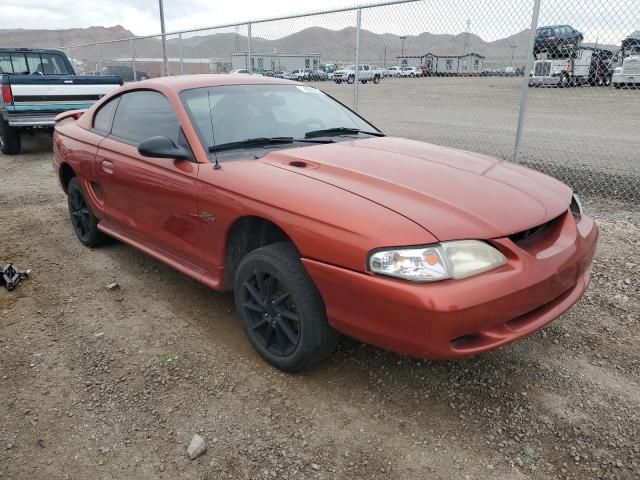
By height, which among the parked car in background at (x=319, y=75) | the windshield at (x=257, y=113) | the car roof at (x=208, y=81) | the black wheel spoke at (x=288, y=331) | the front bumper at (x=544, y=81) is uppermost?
the parked car in background at (x=319, y=75)

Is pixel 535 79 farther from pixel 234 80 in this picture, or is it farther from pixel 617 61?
pixel 234 80

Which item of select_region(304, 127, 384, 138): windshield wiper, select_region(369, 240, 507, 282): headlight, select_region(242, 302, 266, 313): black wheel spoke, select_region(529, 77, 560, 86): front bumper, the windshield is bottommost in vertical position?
select_region(242, 302, 266, 313): black wheel spoke

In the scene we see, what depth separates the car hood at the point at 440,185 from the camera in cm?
230

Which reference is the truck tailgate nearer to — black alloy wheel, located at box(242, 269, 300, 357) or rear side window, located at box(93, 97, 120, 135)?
rear side window, located at box(93, 97, 120, 135)

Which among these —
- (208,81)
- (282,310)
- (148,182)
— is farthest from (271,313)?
(208,81)

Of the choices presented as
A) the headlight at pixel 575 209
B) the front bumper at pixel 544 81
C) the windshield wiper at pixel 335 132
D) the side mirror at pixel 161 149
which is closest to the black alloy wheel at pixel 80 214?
the side mirror at pixel 161 149

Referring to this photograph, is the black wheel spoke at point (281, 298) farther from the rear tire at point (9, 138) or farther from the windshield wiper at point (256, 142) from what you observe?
the rear tire at point (9, 138)

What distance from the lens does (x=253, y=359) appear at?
2.95m

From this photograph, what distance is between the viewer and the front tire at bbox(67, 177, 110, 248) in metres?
4.57

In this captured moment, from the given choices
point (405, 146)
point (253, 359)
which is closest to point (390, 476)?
point (253, 359)

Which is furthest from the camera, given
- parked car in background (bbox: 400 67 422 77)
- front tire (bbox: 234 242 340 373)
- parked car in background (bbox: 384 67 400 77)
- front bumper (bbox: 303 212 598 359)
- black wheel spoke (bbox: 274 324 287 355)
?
parked car in background (bbox: 384 67 400 77)

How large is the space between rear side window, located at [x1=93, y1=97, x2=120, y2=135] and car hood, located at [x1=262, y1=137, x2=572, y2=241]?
1.88 metres

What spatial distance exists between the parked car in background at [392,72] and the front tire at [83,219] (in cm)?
545

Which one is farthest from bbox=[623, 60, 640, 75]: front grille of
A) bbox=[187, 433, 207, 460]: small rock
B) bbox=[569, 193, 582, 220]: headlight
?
bbox=[187, 433, 207, 460]: small rock
